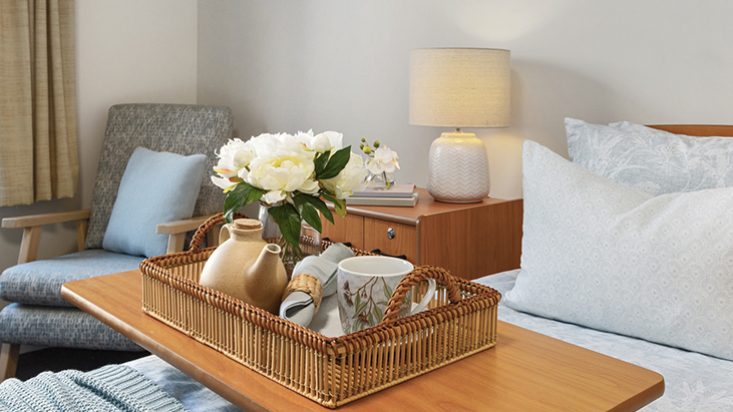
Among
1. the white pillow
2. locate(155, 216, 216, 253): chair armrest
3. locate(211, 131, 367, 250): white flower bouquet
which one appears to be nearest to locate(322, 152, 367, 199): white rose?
locate(211, 131, 367, 250): white flower bouquet

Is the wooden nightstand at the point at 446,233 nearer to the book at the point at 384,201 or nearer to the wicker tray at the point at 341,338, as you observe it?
the book at the point at 384,201

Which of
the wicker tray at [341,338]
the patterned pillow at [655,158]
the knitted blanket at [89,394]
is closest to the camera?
the wicker tray at [341,338]

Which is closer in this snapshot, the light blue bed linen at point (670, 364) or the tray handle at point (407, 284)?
the tray handle at point (407, 284)

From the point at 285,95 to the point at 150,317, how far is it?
6.58 feet

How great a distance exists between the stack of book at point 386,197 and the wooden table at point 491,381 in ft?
3.31

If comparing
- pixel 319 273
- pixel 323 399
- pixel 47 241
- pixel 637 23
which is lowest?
pixel 47 241

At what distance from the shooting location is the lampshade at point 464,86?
7.11ft

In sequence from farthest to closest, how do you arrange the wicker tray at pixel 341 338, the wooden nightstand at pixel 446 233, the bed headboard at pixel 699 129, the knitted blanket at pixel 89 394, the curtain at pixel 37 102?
the curtain at pixel 37 102 < the wooden nightstand at pixel 446 233 < the bed headboard at pixel 699 129 < the knitted blanket at pixel 89 394 < the wicker tray at pixel 341 338

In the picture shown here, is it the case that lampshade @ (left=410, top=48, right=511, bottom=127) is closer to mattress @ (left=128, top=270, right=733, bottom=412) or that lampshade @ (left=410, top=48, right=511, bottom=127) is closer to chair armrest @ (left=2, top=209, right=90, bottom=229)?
mattress @ (left=128, top=270, right=733, bottom=412)

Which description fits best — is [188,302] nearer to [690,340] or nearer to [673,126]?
[690,340]

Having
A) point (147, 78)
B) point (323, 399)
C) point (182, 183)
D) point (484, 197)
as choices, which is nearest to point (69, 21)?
point (147, 78)

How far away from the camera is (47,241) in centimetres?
323

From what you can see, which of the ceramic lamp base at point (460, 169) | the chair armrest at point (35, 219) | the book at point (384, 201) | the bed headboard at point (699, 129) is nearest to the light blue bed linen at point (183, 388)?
the book at point (384, 201)

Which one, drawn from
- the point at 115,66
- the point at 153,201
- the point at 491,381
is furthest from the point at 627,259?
the point at 115,66
